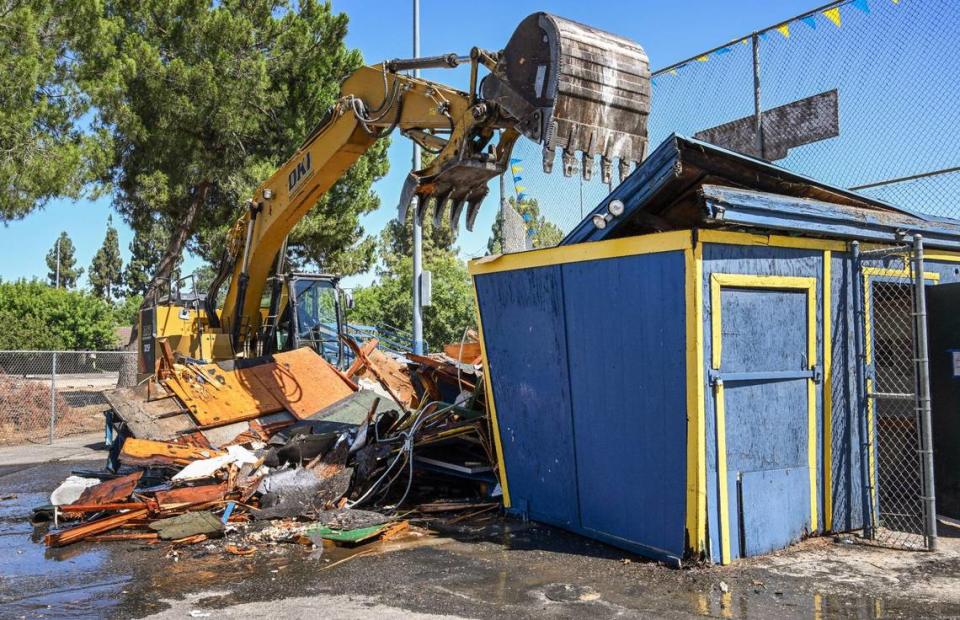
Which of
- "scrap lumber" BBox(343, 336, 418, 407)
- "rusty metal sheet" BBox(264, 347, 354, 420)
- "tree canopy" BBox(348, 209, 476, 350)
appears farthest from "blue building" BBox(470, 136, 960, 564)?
"tree canopy" BBox(348, 209, 476, 350)

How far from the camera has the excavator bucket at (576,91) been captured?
607cm

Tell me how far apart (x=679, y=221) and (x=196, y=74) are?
49.7 feet

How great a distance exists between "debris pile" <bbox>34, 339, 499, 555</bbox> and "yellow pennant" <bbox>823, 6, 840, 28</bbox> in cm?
509

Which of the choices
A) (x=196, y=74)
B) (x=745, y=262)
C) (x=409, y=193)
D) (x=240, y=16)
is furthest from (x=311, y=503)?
(x=240, y=16)

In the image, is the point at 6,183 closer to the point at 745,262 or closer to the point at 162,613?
the point at 162,613

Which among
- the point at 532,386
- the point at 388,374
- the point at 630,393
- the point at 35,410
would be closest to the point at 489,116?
the point at 532,386

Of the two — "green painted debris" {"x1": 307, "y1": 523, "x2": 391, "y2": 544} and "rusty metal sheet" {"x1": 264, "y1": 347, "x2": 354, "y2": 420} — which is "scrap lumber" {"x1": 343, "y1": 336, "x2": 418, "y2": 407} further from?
"green painted debris" {"x1": 307, "y1": 523, "x2": 391, "y2": 544}

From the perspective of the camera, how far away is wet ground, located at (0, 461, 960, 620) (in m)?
4.69

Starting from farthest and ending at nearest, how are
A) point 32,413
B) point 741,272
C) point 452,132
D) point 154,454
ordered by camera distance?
1. point 32,413
2. point 154,454
3. point 452,132
4. point 741,272

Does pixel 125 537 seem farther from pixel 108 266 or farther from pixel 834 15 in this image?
pixel 108 266

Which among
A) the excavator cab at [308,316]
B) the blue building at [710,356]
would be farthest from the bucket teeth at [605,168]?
the excavator cab at [308,316]

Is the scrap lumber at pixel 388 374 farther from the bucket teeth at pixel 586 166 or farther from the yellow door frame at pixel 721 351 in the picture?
the yellow door frame at pixel 721 351

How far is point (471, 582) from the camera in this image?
5262 millimetres

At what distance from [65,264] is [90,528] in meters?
87.7
